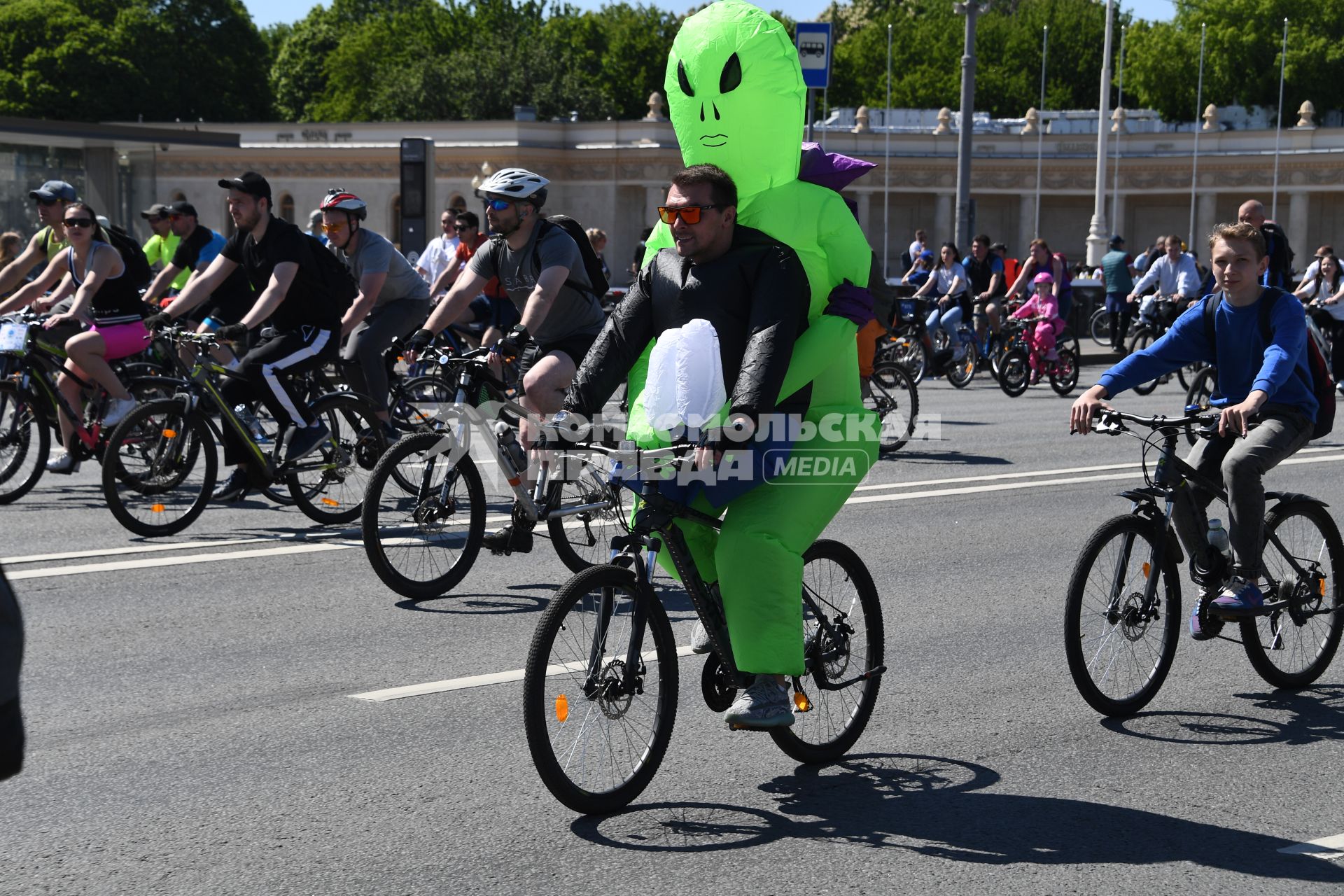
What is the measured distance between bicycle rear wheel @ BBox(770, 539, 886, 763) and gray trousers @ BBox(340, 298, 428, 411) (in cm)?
548

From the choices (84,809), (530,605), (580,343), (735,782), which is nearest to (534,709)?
(735,782)

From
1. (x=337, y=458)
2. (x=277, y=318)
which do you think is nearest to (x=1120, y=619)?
(x=337, y=458)

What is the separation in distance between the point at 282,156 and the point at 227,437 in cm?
7015

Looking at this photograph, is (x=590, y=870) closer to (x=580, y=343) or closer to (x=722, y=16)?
(x=722, y=16)

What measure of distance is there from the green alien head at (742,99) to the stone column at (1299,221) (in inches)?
2912

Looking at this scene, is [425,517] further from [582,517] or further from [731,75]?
[731,75]

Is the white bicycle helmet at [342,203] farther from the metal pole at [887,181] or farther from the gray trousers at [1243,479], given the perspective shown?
the metal pole at [887,181]

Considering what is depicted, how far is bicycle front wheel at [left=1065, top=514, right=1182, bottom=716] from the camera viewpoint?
5.69 meters

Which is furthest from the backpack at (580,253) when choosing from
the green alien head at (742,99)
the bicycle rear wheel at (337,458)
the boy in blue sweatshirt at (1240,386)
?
the boy in blue sweatshirt at (1240,386)

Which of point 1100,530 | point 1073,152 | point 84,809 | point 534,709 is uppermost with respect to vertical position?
point 1073,152

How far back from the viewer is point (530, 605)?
7688 mm

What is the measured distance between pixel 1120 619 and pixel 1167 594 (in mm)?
248

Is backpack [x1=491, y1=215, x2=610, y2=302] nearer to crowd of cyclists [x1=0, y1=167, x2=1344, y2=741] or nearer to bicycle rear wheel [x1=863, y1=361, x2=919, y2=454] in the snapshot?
crowd of cyclists [x1=0, y1=167, x2=1344, y2=741]

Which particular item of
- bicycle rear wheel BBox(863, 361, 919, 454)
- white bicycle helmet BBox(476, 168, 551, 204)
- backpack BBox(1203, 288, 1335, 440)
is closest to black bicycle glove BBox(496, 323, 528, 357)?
Result: white bicycle helmet BBox(476, 168, 551, 204)
